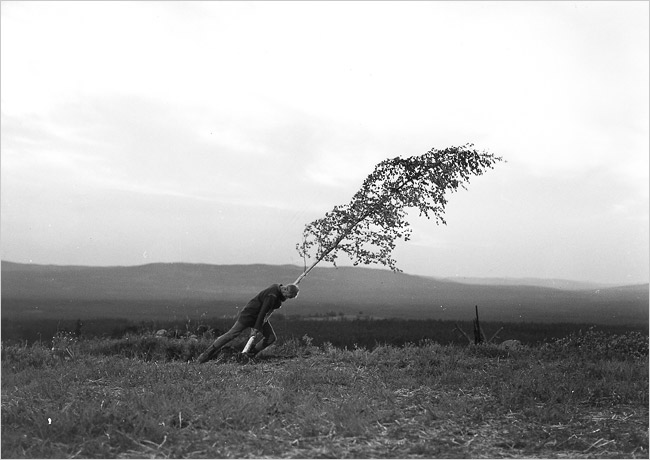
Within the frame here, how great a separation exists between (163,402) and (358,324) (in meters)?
24.1

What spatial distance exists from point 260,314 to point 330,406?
4.59 meters

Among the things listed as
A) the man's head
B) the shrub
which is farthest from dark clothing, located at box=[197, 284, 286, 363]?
the shrub

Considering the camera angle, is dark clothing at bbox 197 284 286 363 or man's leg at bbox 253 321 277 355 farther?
man's leg at bbox 253 321 277 355

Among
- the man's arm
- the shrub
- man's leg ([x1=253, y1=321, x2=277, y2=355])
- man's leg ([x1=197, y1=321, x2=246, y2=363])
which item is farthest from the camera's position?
the shrub

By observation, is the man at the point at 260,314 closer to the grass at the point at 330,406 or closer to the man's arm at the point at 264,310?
the man's arm at the point at 264,310

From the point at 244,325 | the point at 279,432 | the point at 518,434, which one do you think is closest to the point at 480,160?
the point at 244,325

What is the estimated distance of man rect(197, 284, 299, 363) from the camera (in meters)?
14.4

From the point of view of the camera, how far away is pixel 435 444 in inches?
336

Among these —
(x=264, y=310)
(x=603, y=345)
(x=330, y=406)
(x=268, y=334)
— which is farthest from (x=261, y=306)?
(x=603, y=345)

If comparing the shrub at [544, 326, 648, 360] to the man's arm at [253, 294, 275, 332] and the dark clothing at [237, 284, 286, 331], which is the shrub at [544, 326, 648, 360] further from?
the man's arm at [253, 294, 275, 332]

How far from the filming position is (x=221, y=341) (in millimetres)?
14680

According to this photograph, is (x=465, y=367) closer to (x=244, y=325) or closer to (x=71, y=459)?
(x=244, y=325)

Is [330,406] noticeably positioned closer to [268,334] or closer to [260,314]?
[260,314]

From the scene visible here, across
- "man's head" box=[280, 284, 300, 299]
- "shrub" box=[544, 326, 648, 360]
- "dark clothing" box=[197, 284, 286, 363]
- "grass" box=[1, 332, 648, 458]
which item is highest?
"man's head" box=[280, 284, 300, 299]
